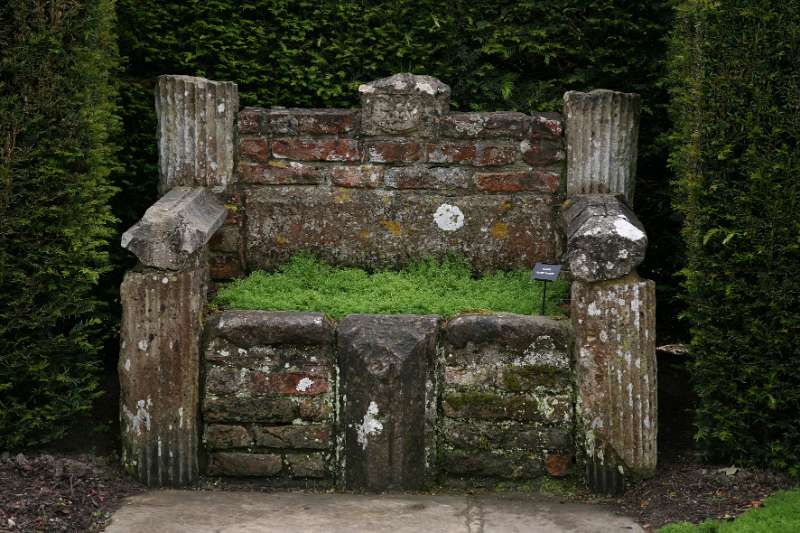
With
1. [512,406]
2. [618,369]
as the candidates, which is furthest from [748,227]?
[512,406]

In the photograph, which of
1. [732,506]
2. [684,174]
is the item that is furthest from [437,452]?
[684,174]

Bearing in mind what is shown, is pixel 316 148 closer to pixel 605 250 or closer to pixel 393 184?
pixel 393 184

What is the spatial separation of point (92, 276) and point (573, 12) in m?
3.13

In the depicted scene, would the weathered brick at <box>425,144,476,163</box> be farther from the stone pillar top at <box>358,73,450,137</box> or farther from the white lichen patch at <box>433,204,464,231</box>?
the white lichen patch at <box>433,204,464,231</box>

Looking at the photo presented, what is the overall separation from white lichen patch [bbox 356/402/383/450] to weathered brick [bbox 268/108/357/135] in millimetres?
1635

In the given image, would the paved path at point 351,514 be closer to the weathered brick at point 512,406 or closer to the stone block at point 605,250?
the weathered brick at point 512,406

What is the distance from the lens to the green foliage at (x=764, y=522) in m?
3.62

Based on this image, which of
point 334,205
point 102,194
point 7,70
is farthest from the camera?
point 334,205

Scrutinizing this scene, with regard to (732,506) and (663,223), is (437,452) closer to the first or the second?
(732,506)

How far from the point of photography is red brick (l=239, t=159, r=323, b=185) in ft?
17.0

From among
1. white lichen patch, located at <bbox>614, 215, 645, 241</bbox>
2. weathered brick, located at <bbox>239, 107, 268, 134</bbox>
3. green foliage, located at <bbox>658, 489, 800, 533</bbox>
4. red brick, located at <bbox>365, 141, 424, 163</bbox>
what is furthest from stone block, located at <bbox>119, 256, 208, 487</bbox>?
green foliage, located at <bbox>658, 489, 800, 533</bbox>

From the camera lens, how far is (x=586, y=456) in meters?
4.30

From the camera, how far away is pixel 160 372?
4.29 meters

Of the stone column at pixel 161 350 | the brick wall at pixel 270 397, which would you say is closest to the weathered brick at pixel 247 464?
the brick wall at pixel 270 397
